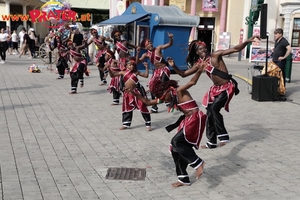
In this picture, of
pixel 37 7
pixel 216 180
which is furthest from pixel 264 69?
pixel 37 7

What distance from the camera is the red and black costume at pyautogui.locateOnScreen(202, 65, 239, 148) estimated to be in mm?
5977

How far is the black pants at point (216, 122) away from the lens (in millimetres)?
6027

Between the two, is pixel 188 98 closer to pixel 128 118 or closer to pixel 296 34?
pixel 128 118

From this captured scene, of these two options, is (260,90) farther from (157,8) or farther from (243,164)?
(157,8)

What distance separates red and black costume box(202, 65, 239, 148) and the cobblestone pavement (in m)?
0.23

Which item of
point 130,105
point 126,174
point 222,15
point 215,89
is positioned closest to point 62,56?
point 130,105

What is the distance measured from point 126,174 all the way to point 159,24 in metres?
11.4

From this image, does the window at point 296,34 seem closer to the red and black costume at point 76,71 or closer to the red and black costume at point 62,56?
the red and black costume at point 62,56

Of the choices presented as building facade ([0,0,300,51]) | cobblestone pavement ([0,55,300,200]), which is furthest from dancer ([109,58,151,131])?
building facade ([0,0,300,51])

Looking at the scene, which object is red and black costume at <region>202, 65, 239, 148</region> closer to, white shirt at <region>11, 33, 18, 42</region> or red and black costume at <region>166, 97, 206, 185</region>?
red and black costume at <region>166, 97, 206, 185</region>

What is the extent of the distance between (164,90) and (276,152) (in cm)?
263

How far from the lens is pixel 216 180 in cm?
488

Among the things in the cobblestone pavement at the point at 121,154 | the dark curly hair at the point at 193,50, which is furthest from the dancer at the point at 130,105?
the dark curly hair at the point at 193,50

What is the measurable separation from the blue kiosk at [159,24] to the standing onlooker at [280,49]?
18.2 ft
